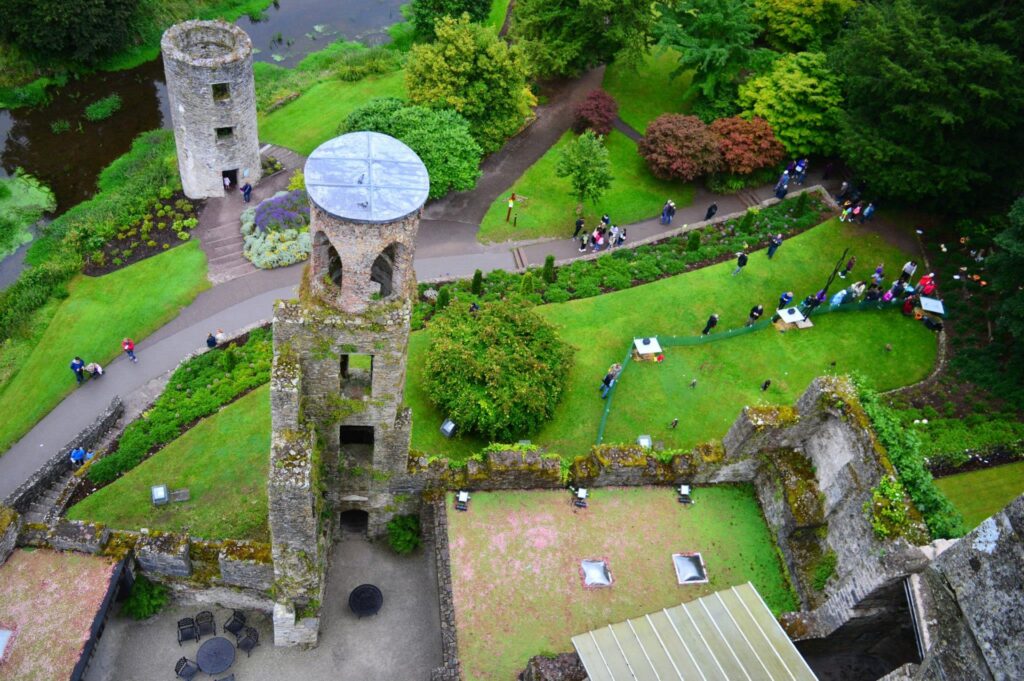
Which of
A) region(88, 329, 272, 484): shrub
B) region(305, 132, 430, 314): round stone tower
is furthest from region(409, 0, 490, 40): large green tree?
region(305, 132, 430, 314): round stone tower

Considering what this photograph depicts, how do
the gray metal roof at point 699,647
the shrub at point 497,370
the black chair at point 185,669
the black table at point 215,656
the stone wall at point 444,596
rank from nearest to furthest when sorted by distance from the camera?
the gray metal roof at point 699,647
the stone wall at point 444,596
the black chair at point 185,669
the black table at point 215,656
the shrub at point 497,370

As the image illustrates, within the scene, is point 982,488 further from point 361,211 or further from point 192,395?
point 192,395

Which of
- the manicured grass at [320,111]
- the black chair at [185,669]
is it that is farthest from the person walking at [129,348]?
the manicured grass at [320,111]

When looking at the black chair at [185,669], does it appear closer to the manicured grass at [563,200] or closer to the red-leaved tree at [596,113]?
the manicured grass at [563,200]

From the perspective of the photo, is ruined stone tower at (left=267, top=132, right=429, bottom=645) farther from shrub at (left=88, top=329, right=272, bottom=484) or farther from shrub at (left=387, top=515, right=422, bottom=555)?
shrub at (left=88, top=329, right=272, bottom=484)

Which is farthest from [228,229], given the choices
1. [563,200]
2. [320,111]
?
[563,200]

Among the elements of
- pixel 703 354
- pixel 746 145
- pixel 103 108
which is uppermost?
pixel 746 145

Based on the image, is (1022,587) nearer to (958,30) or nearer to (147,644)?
(147,644)
